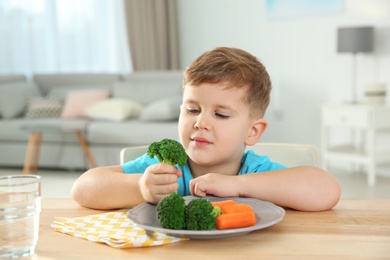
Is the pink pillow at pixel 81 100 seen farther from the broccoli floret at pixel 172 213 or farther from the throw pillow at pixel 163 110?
the broccoli floret at pixel 172 213

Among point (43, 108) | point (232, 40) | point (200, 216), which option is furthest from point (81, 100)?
point (200, 216)

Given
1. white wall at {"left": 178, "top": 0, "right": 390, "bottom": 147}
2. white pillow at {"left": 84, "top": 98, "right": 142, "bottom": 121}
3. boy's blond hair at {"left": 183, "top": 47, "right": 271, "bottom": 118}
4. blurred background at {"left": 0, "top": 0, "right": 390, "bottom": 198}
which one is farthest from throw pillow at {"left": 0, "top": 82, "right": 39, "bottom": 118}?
boy's blond hair at {"left": 183, "top": 47, "right": 271, "bottom": 118}

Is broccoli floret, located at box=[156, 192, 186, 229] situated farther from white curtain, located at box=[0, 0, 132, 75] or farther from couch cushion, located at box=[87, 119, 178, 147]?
white curtain, located at box=[0, 0, 132, 75]

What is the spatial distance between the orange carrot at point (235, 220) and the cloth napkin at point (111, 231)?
66 mm

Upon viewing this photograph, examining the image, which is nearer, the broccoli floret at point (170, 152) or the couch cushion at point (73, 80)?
the broccoli floret at point (170, 152)

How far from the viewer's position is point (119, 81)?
6.18m

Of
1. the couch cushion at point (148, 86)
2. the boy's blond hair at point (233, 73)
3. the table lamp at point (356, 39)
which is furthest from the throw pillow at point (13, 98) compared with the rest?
the boy's blond hair at point (233, 73)

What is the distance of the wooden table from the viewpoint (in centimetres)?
91

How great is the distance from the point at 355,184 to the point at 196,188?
383 centimetres

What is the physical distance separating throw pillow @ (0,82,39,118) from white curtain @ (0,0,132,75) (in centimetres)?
97

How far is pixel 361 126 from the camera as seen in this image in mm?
4762

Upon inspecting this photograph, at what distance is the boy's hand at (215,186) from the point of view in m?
1.19

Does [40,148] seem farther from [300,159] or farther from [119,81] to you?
[300,159]

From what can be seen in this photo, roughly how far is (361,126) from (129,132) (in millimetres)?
1882
